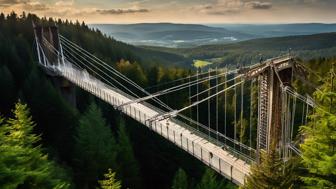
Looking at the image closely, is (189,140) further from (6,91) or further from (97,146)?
(6,91)

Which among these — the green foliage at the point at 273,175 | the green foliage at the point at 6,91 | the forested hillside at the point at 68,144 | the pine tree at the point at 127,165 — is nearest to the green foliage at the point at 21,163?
the forested hillside at the point at 68,144

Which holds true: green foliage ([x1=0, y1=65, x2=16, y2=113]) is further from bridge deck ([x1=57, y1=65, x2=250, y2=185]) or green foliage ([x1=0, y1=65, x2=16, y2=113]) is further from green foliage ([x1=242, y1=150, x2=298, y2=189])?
green foliage ([x1=242, y1=150, x2=298, y2=189])

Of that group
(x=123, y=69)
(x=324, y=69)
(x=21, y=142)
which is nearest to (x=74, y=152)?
(x=21, y=142)

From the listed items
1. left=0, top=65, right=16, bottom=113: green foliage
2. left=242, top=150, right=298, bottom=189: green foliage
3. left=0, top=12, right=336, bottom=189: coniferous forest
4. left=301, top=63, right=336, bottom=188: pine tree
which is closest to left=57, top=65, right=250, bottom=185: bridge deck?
left=0, top=12, right=336, bottom=189: coniferous forest

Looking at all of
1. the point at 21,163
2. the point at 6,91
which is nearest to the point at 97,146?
the point at 21,163

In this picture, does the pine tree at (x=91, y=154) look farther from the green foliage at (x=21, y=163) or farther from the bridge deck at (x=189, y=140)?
the green foliage at (x=21, y=163)
